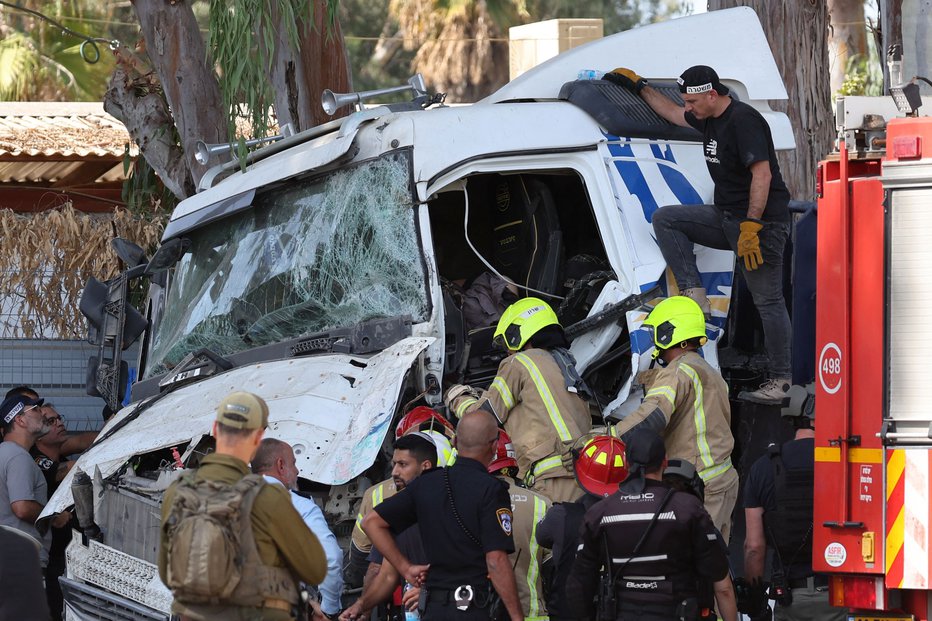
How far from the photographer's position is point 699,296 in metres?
7.68

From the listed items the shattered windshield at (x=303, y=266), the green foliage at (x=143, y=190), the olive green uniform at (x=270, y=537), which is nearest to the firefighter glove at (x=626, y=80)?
the shattered windshield at (x=303, y=266)

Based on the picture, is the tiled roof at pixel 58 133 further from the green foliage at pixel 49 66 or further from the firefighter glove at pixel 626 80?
the green foliage at pixel 49 66

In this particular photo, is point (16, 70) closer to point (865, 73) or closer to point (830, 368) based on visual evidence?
point (865, 73)

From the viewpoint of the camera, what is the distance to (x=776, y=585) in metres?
6.57

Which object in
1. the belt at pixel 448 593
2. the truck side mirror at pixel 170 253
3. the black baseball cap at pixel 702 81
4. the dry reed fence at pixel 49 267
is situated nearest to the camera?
the belt at pixel 448 593

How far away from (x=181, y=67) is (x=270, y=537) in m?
7.35

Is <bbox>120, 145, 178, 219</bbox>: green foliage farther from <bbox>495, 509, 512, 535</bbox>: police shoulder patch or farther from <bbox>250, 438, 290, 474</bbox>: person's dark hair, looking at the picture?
<bbox>495, 509, 512, 535</bbox>: police shoulder patch

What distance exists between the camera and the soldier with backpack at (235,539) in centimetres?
462

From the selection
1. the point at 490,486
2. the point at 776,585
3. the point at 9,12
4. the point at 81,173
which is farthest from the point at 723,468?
the point at 9,12

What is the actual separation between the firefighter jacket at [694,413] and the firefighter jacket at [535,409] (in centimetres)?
28

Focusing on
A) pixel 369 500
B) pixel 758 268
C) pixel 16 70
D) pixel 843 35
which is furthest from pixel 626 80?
pixel 16 70

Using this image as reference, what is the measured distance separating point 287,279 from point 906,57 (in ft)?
17.8

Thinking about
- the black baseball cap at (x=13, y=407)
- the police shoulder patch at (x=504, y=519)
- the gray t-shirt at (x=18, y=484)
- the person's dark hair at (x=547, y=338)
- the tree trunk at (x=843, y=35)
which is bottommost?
the gray t-shirt at (x=18, y=484)

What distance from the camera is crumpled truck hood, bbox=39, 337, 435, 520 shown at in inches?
262
